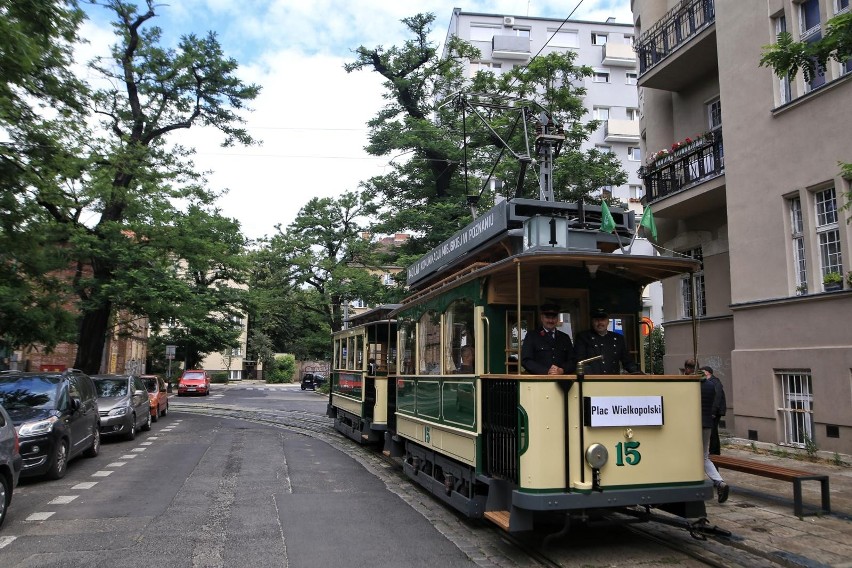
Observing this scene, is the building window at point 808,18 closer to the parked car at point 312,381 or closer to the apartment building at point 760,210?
the apartment building at point 760,210

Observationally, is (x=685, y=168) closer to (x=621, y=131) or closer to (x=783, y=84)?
(x=783, y=84)

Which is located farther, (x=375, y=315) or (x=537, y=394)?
(x=375, y=315)

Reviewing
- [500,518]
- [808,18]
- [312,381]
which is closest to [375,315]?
[500,518]

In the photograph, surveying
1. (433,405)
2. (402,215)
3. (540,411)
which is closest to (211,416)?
(402,215)

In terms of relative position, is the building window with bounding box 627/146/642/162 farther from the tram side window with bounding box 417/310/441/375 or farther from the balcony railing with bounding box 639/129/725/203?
the tram side window with bounding box 417/310/441/375

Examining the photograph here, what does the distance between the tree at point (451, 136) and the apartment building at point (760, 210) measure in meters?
3.36

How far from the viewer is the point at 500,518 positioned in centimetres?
622

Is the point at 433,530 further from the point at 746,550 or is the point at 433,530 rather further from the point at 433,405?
the point at 746,550

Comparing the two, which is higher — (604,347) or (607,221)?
(607,221)

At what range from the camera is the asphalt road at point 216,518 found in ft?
20.4

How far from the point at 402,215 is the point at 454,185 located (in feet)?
8.68

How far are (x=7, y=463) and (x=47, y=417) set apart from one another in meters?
3.17

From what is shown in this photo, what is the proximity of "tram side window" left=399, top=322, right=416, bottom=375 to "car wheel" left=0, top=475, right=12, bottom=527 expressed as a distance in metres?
5.22

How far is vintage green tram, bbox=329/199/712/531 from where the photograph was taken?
588 cm
